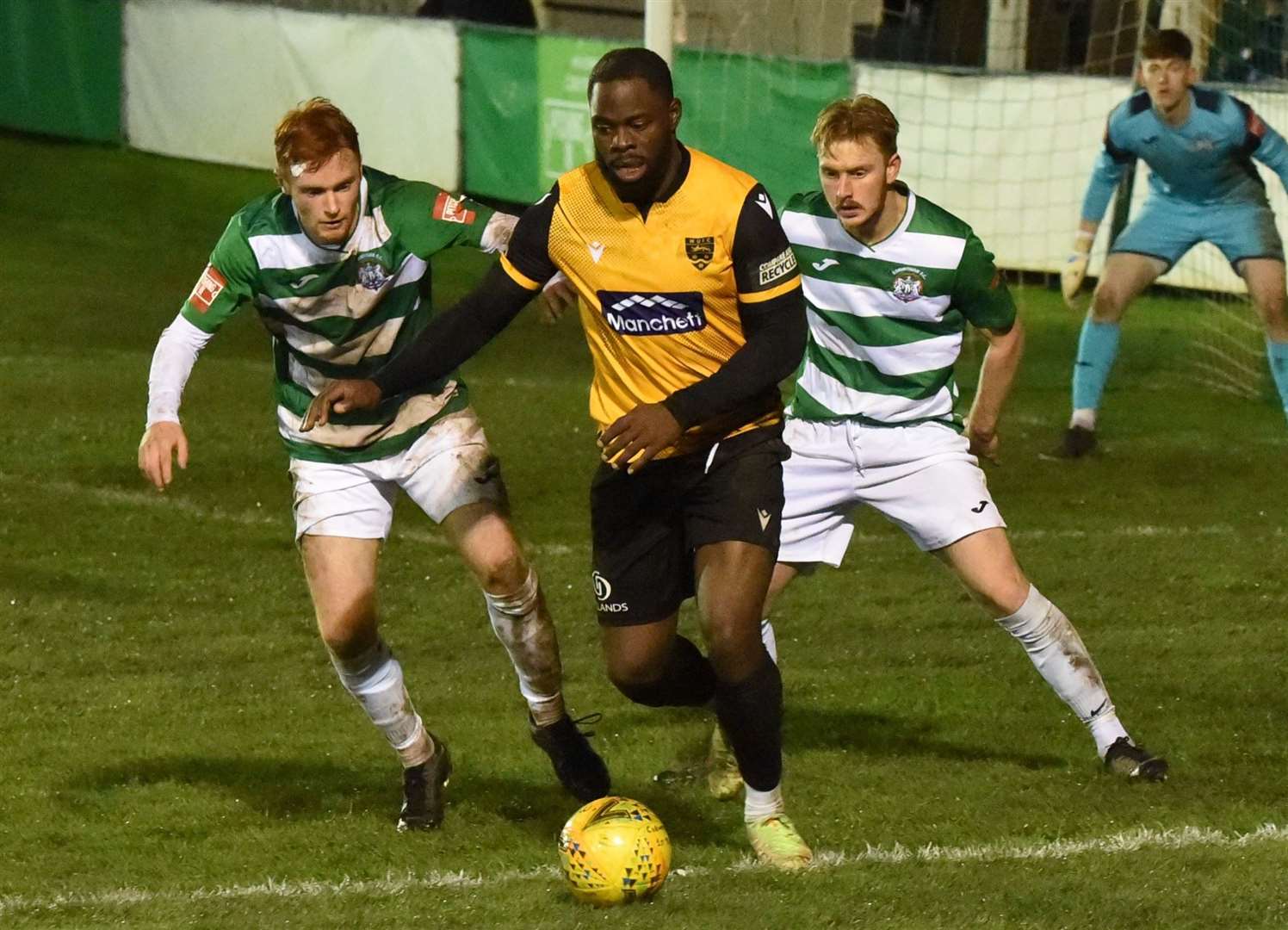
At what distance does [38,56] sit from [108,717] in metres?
18.6

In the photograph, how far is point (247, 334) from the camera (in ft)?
51.4

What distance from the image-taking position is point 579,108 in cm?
1994

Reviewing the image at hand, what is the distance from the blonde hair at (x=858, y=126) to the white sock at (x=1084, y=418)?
588 centimetres

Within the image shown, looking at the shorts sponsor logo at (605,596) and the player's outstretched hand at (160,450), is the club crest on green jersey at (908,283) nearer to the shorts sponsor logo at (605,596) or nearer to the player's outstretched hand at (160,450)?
the shorts sponsor logo at (605,596)

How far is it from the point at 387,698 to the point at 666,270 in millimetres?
1636

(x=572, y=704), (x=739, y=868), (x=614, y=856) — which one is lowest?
(x=572, y=704)

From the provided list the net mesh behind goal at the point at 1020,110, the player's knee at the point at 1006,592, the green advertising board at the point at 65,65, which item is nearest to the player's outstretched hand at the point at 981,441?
the player's knee at the point at 1006,592

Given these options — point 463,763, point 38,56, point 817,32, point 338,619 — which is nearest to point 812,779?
point 463,763

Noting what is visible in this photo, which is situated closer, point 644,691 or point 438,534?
point 644,691

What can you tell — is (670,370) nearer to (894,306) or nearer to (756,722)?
(756,722)

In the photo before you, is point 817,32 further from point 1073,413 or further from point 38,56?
point 38,56

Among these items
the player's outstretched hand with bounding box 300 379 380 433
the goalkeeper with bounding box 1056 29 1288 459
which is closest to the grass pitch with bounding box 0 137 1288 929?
the goalkeeper with bounding box 1056 29 1288 459

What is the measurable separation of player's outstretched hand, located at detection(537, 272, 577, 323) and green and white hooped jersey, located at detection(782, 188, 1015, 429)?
41.4 inches

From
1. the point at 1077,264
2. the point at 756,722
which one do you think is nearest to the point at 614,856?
the point at 756,722
